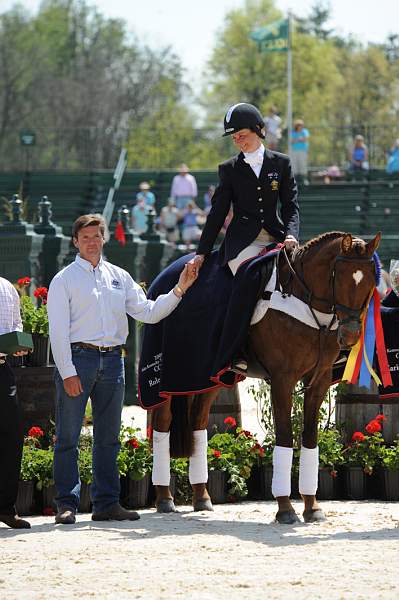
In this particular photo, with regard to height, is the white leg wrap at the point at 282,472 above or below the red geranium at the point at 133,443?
below

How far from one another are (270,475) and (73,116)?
54577 millimetres

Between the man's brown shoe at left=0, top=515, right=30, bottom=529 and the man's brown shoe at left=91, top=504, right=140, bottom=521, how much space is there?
561mm

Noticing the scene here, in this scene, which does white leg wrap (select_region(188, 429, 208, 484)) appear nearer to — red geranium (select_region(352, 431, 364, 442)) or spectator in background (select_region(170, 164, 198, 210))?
red geranium (select_region(352, 431, 364, 442))

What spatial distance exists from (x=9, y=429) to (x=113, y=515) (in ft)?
3.09

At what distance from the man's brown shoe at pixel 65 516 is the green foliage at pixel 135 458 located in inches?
34.8

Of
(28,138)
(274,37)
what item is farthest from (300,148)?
(274,37)

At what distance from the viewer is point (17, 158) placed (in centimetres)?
6031

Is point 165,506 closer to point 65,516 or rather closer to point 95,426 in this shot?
point 95,426

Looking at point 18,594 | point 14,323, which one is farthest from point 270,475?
point 18,594

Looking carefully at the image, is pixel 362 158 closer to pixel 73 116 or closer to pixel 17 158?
pixel 17 158

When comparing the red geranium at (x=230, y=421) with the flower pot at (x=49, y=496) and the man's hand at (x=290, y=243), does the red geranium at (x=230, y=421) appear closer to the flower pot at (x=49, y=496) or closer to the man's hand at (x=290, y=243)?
the flower pot at (x=49, y=496)

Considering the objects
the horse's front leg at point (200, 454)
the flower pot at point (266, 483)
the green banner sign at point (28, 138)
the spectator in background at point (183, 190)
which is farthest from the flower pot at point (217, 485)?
the green banner sign at point (28, 138)

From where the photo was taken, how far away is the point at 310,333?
33.9ft

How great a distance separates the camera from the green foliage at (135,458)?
11.1 metres
